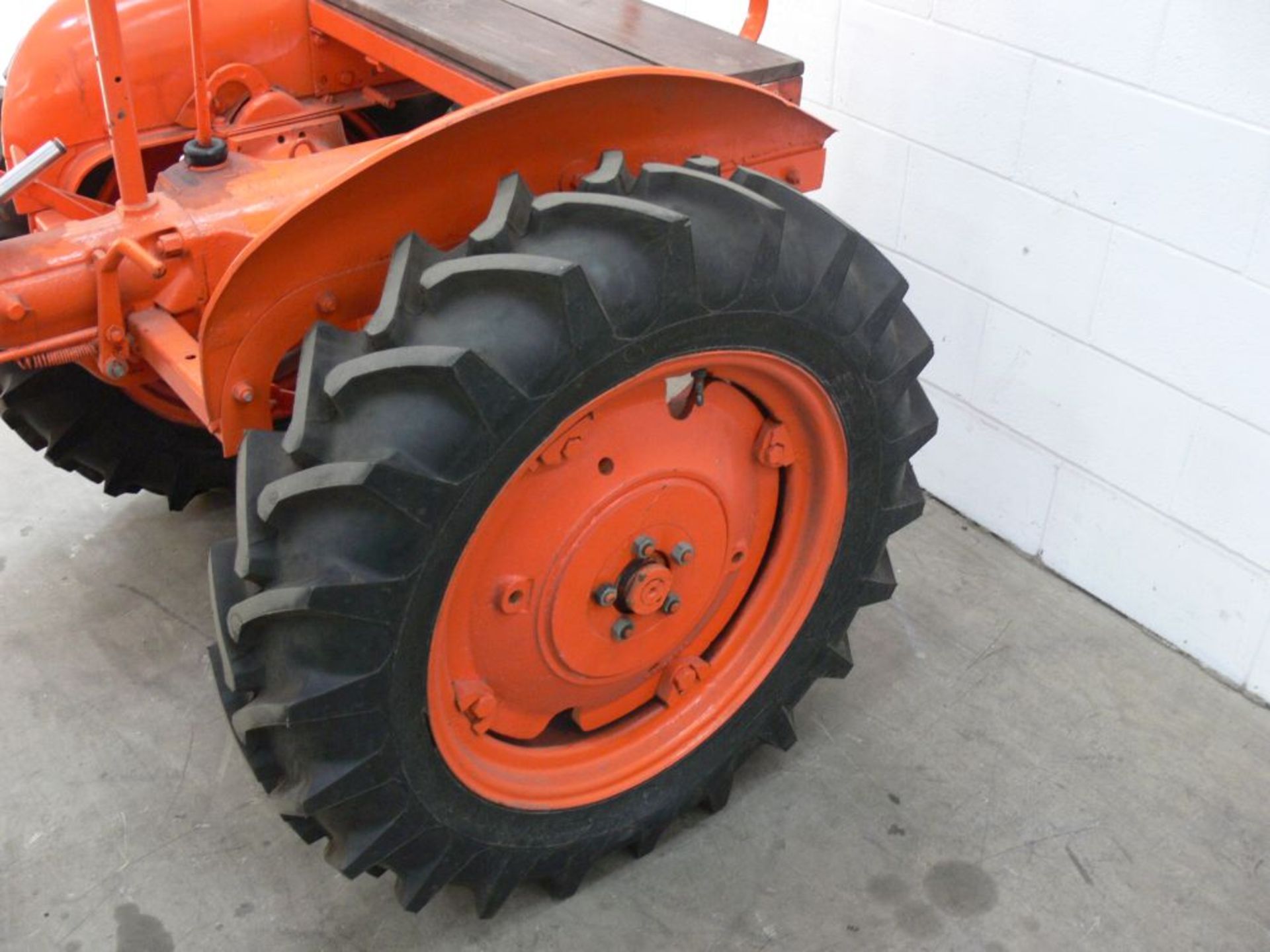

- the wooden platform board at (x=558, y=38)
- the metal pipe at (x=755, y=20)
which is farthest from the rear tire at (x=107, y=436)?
the metal pipe at (x=755, y=20)

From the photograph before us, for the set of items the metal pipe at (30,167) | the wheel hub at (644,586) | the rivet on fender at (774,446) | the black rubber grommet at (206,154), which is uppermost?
the metal pipe at (30,167)

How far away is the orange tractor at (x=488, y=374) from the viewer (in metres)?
1.59

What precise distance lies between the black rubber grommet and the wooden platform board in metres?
0.41

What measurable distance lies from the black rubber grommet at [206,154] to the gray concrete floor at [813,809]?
1.02 meters

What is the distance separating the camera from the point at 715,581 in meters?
2.10

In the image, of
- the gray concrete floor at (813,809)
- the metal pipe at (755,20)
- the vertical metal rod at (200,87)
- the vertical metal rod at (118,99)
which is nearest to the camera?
the vertical metal rod at (118,99)

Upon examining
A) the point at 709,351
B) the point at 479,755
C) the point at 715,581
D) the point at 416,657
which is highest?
the point at 709,351

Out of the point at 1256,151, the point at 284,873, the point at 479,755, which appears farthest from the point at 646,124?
the point at 284,873

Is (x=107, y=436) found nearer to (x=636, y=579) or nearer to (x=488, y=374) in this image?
(x=636, y=579)

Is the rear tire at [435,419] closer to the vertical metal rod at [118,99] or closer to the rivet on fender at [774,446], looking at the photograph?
the rivet on fender at [774,446]

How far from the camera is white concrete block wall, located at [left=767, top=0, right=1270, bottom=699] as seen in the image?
2318 millimetres

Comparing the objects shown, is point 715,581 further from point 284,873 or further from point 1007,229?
point 1007,229

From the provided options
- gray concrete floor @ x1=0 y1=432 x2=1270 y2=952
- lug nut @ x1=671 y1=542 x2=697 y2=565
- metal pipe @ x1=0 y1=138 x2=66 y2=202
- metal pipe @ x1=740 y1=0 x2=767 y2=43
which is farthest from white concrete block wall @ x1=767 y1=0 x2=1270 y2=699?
metal pipe @ x1=0 y1=138 x2=66 y2=202

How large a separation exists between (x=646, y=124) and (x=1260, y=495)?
1.40 meters
